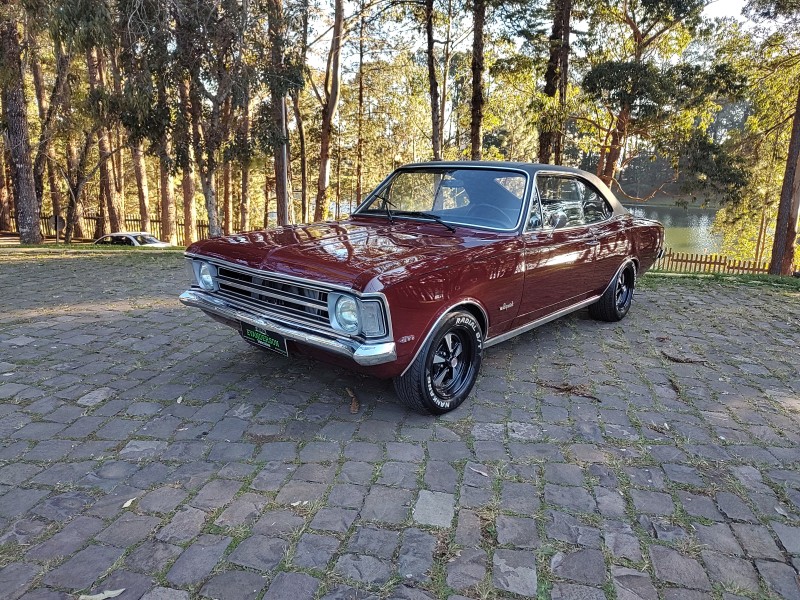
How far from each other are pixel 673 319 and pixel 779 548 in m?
4.28

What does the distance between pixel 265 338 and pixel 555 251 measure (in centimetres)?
250

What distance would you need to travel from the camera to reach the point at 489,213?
13.8 ft

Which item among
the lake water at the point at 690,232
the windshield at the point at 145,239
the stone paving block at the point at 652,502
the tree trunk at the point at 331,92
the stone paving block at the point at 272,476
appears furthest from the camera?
the lake water at the point at 690,232

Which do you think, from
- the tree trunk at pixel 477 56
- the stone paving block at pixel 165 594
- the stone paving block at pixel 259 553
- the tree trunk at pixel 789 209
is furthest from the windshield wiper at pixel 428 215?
the tree trunk at pixel 789 209

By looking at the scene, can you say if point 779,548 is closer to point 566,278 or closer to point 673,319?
point 566,278

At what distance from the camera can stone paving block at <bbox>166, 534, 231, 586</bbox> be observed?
211 cm

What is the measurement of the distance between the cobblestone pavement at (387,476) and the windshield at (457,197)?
1349mm

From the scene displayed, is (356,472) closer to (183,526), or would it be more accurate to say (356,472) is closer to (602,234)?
(183,526)

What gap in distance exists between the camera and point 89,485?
270cm

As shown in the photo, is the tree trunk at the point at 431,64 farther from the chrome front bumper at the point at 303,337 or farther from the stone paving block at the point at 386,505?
the stone paving block at the point at 386,505

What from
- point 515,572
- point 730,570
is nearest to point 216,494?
point 515,572

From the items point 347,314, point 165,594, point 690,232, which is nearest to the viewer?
point 165,594

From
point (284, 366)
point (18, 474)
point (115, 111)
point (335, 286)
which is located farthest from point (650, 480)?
point (115, 111)

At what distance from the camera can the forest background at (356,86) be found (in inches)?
375
